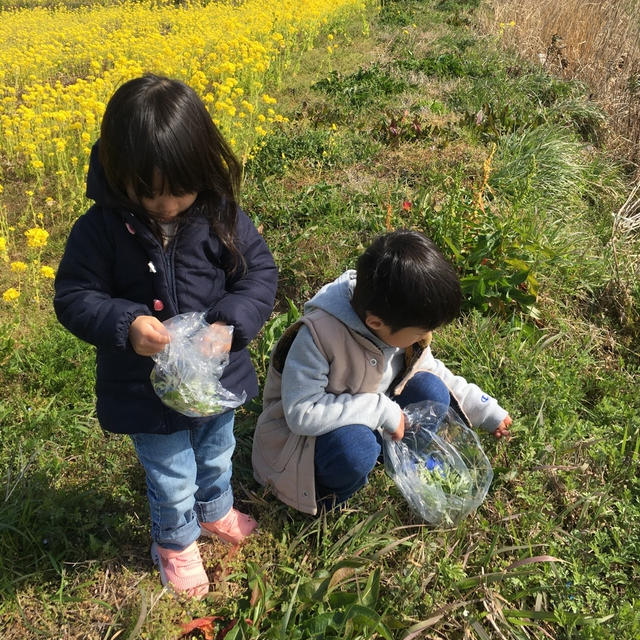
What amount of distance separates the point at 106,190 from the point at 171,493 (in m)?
0.91

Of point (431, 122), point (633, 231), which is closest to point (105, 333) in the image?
point (633, 231)

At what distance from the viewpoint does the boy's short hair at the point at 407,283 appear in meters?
1.61

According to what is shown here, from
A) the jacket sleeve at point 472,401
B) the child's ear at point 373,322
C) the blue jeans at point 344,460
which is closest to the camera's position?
the child's ear at point 373,322

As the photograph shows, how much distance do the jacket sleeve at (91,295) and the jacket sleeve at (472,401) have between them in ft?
3.92

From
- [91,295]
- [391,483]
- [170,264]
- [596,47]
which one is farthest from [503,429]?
[596,47]

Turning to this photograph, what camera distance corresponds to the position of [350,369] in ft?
6.12

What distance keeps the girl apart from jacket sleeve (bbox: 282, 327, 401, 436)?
13 centimetres

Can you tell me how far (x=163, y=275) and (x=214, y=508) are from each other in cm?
91

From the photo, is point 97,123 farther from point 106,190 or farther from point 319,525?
point 319,525

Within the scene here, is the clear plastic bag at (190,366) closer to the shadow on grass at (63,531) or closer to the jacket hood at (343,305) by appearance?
the jacket hood at (343,305)

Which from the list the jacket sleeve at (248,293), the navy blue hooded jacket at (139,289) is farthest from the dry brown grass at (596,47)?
the navy blue hooded jacket at (139,289)

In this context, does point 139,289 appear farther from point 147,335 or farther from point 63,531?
point 63,531

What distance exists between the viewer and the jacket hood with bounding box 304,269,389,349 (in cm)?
179

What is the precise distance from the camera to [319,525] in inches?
77.3
